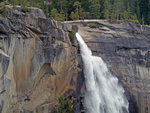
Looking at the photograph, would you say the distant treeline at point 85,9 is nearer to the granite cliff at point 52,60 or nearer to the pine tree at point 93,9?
the pine tree at point 93,9

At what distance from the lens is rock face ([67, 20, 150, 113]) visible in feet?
91.4

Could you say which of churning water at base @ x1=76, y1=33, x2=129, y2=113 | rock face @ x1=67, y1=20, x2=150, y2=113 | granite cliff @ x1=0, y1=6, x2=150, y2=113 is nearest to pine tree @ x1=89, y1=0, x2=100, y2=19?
granite cliff @ x1=0, y1=6, x2=150, y2=113

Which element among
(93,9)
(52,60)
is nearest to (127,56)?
(52,60)

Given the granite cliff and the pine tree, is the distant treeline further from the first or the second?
the granite cliff

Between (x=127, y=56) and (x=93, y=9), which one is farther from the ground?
(x=93, y=9)

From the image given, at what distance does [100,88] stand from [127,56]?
26.1ft

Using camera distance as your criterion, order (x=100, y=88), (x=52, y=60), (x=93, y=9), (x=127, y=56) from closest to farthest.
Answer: (x=52, y=60)
(x=100, y=88)
(x=127, y=56)
(x=93, y=9)

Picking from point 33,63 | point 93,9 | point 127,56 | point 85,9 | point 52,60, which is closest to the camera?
point 33,63

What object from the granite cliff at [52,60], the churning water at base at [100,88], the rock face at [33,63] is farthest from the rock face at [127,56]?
the rock face at [33,63]

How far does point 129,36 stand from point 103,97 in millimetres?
11861

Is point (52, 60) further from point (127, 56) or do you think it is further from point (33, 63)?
point (127, 56)

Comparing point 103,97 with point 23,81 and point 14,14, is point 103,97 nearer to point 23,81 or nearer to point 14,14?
point 23,81

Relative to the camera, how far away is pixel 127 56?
96.2 feet

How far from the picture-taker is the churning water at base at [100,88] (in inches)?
940
